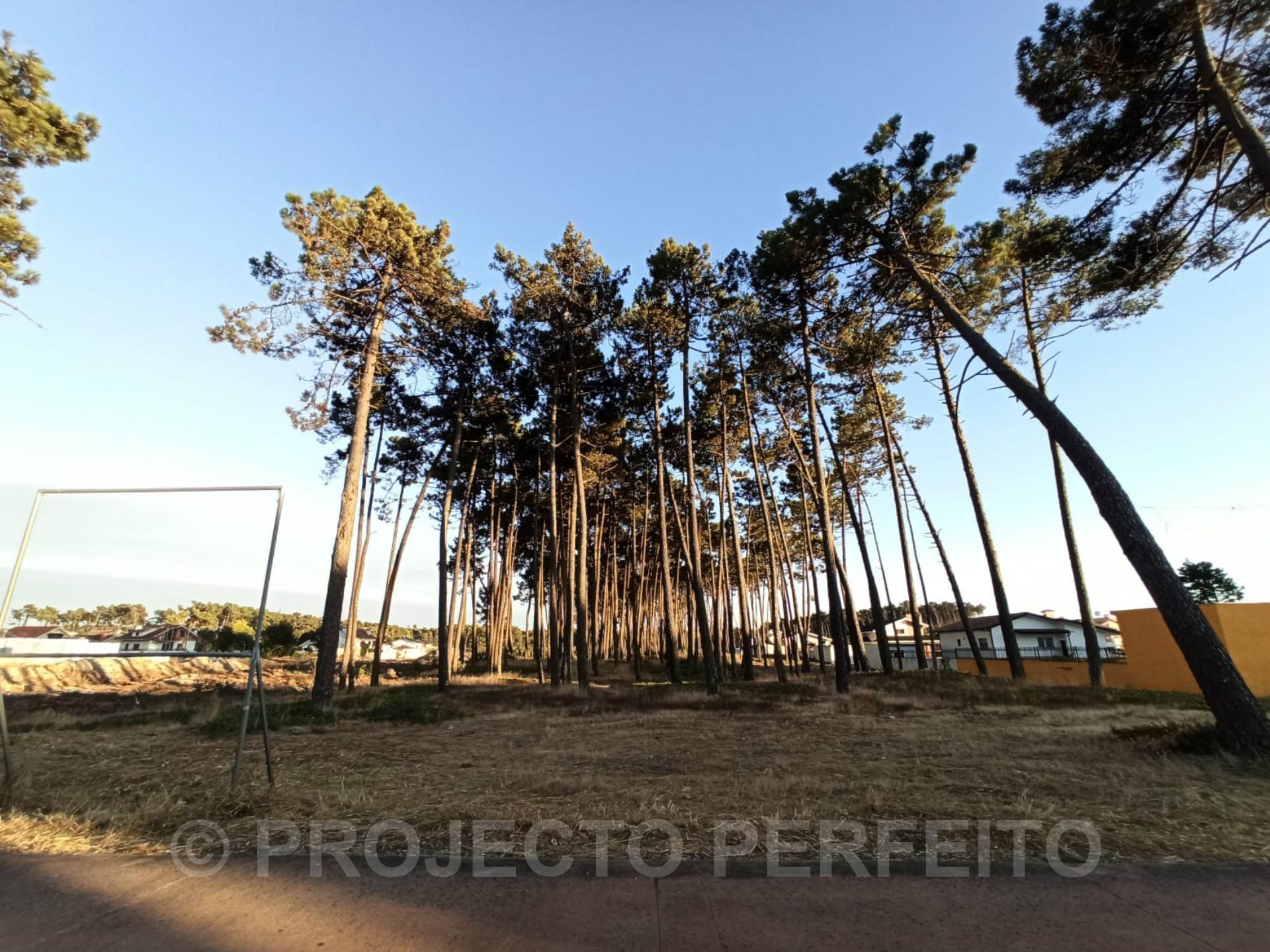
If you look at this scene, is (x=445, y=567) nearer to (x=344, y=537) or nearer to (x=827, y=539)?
(x=344, y=537)

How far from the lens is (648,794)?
5.38 m

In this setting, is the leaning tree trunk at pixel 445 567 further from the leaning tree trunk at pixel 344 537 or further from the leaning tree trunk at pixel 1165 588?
the leaning tree trunk at pixel 1165 588

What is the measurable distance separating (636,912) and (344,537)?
14.1 m

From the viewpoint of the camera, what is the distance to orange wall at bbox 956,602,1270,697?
52.1 feet

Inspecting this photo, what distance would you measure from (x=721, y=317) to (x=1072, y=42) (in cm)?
1127

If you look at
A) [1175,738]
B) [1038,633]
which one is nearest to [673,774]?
[1175,738]

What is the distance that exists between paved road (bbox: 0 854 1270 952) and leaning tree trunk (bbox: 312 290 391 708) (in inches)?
415

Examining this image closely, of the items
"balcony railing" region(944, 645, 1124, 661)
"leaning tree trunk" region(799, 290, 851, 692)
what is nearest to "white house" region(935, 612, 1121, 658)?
"balcony railing" region(944, 645, 1124, 661)

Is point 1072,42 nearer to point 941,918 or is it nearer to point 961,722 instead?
point 961,722

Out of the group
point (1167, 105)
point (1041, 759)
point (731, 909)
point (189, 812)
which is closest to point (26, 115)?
point (189, 812)

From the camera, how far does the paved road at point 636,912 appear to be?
9.15 feet

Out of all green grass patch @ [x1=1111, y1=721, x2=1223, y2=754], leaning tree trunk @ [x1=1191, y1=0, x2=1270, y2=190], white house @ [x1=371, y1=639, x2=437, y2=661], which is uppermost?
leaning tree trunk @ [x1=1191, y1=0, x2=1270, y2=190]

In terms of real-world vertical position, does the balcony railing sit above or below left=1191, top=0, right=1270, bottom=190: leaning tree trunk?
below

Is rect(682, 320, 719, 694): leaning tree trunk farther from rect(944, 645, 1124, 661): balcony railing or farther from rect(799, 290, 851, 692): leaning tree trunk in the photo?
rect(944, 645, 1124, 661): balcony railing
